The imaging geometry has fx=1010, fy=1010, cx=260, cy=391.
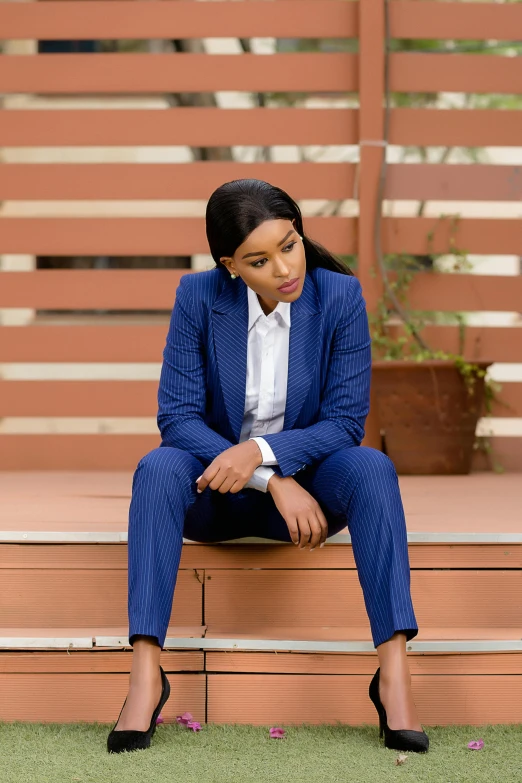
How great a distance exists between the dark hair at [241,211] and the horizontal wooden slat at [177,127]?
1.80 m

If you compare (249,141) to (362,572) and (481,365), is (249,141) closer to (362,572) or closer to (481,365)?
(481,365)

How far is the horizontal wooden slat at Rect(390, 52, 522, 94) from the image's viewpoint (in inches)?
155

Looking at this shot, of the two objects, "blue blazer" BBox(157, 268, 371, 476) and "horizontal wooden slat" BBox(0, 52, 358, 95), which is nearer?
"blue blazer" BBox(157, 268, 371, 476)

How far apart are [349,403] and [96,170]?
2120mm

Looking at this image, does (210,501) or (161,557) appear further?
(210,501)

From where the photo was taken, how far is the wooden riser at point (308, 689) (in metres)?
2.18

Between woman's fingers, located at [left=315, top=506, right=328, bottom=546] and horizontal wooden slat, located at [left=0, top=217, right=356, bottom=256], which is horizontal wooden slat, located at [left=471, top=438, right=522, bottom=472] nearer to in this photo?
horizontal wooden slat, located at [left=0, top=217, right=356, bottom=256]

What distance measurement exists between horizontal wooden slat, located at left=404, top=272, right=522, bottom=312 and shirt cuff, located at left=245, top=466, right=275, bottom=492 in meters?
1.94

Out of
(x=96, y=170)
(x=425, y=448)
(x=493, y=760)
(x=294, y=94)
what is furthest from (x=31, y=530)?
(x=294, y=94)

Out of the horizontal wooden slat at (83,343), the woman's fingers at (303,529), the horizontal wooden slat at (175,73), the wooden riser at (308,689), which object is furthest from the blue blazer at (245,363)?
the horizontal wooden slat at (175,73)

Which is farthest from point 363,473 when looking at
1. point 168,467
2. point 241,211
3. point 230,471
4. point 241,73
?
point 241,73

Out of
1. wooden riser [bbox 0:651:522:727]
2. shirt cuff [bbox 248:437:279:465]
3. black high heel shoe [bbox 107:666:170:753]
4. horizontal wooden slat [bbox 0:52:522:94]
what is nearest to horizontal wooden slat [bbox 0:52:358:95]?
horizontal wooden slat [bbox 0:52:522:94]

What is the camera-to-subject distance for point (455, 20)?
12.9ft

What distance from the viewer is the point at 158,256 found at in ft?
13.4
